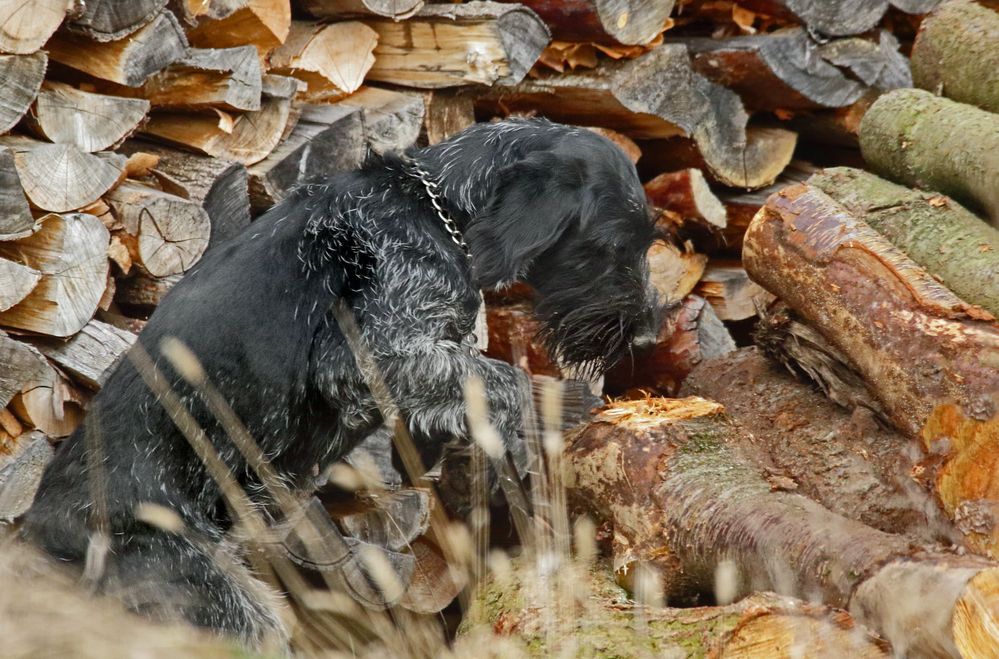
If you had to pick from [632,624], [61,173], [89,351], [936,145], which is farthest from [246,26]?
[632,624]

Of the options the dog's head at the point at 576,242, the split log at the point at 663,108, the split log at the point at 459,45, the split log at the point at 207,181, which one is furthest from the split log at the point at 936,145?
the split log at the point at 207,181

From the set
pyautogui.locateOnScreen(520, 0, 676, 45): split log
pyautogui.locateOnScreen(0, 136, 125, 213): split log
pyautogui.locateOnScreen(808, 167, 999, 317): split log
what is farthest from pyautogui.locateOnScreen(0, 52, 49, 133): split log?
pyautogui.locateOnScreen(808, 167, 999, 317): split log

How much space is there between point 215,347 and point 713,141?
3354 mm

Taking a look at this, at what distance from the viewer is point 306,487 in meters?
4.29

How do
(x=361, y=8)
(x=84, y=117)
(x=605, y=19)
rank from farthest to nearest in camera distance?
(x=605, y=19), (x=361, y=8), (x=84, y=117)

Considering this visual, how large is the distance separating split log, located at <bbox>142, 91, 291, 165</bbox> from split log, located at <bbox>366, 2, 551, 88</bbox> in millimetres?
801

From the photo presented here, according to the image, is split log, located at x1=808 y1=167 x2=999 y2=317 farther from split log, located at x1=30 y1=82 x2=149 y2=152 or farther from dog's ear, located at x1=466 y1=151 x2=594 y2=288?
split log, located at x1=30 y1=82 x2=149 y2=152

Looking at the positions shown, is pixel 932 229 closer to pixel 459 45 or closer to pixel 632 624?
pixel 632 624

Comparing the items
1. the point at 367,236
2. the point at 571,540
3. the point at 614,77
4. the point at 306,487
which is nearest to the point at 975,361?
the point at 571,540

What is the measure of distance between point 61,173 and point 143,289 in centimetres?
65

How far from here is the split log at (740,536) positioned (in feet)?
8.66

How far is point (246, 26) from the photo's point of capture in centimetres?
489

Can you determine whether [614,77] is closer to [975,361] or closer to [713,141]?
[713,141]

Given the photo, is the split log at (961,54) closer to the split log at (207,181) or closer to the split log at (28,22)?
the split log at (207,181)
